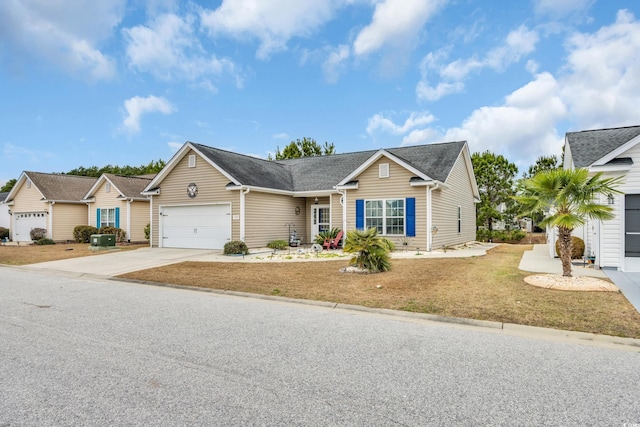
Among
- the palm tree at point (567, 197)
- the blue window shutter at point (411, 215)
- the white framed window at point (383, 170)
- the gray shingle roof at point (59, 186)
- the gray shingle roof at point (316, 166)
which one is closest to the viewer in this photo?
the palm tree at point (567, 197)

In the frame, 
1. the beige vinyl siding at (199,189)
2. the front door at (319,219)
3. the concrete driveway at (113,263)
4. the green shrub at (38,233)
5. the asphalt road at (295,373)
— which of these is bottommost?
the concrete driveway at (113,263)

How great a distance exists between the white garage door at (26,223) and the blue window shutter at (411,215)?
25.8 m

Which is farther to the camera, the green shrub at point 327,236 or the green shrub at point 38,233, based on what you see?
the green shrub at point 38,233

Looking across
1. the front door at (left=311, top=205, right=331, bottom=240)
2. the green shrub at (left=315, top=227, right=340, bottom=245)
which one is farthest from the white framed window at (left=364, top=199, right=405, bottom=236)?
the front door at (left=311, top=205, right=331, bottom=240)

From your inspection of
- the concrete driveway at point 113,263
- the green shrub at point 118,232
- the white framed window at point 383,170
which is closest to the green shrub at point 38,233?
the green shrub at point 118,232

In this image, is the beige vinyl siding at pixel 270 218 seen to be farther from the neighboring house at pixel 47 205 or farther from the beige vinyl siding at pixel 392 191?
the neighboring house at pixel 47 205

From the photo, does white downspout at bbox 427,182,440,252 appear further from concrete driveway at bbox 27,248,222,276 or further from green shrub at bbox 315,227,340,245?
concrete driveway at bbox 27,248,222,276

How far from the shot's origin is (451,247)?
61.8 ft

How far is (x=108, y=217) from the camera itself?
25.6 metres

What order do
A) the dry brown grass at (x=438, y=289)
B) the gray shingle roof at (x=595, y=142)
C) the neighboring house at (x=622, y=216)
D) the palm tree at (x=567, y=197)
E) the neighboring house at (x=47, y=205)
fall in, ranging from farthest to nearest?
the neighboring house at (x=47, y=205), the gray shingle roof at (x=595, y=142), the neighboring house at (x=622, y=216), the palm tree at (x=567, y=197), the dry brown grass at (x=438, y=289)

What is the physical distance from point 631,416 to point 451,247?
53.6 feet

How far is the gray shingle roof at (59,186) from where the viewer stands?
26891 mm

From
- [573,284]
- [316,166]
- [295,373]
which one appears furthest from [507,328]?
[316,166]

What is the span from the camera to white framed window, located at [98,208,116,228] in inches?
1000
